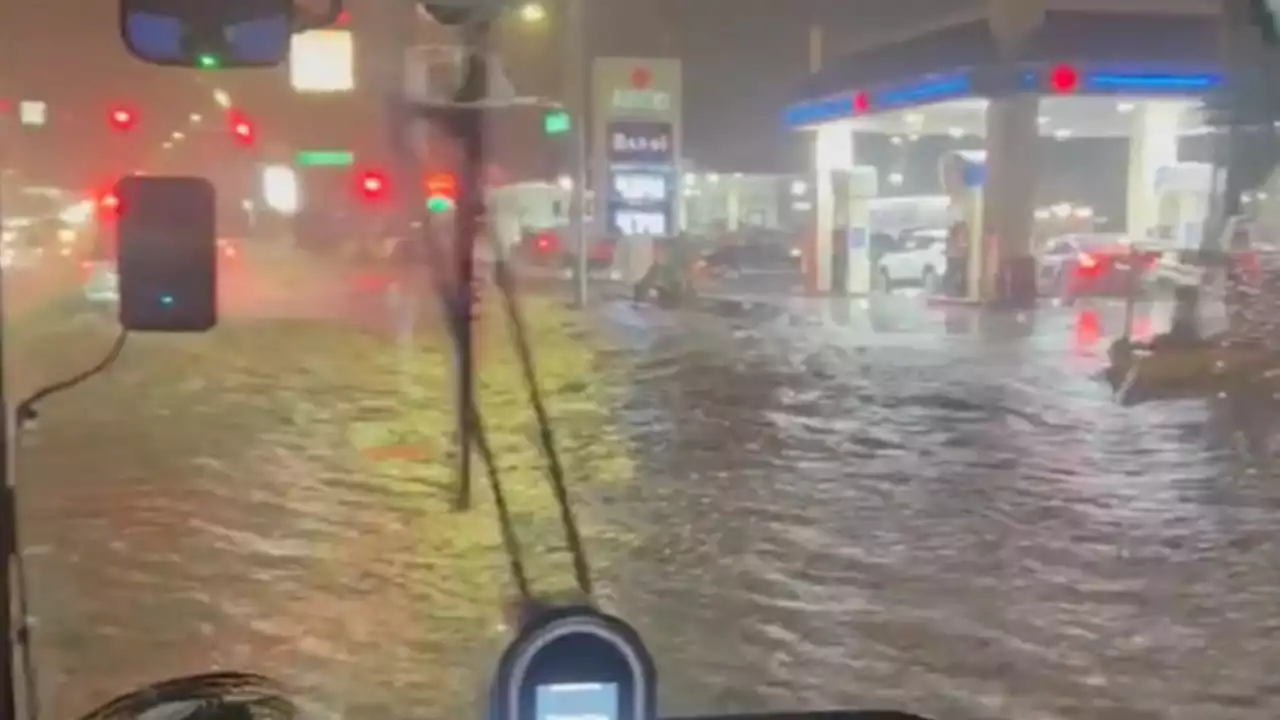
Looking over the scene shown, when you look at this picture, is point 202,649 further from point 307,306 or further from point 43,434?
point 307,306

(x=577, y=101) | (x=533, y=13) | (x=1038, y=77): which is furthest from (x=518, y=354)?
(x=1038, y=77)

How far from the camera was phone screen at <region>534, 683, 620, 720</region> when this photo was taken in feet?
5.62

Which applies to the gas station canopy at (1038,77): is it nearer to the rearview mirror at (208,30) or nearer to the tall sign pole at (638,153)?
the tall sign pole at (638,153)

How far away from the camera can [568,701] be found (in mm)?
1714

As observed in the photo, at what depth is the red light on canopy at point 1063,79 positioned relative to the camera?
2.02m

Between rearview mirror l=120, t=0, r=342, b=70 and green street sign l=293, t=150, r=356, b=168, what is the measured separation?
191 millimetres

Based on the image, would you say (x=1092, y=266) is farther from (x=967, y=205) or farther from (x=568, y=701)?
(x=568, y=701)

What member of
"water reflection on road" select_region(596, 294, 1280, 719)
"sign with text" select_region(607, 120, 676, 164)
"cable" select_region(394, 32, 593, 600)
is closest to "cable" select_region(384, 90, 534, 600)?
"cable" select_region(394, 32, 593, 600)

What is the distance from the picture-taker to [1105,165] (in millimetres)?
2049

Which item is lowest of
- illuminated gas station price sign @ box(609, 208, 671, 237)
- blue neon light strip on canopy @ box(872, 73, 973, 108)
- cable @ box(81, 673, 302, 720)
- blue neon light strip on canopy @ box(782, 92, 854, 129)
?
cable @ box(81, 673, 302, 720)

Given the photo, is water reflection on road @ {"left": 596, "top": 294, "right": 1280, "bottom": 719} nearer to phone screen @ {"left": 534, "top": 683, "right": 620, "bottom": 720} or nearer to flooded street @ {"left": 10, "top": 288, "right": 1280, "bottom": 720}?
flooded street @ {"left": 10, "top": 288, "right": 1280, "bottom": 720}

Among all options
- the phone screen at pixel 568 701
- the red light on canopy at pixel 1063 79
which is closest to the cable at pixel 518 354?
the phone screen at pixel 568 701

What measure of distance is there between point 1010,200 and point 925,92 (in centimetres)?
20

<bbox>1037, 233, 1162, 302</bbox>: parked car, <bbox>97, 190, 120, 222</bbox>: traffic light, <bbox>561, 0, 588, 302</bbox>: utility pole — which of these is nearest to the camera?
<bbox>97, 190, 120, 222</bbox>: traffic light
